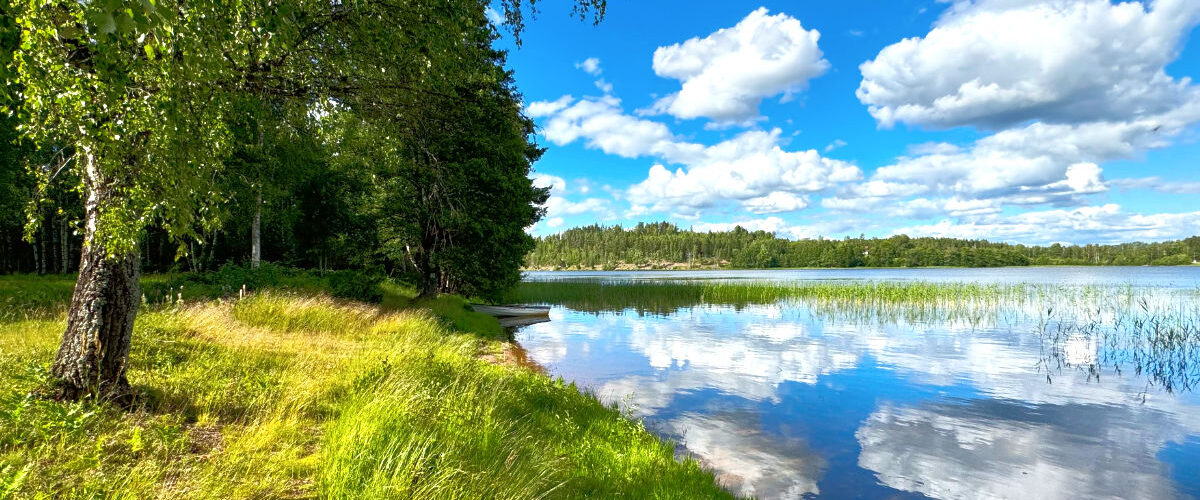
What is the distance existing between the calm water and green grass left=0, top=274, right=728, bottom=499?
2561mm

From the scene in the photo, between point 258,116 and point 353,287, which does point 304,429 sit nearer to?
point 258,116

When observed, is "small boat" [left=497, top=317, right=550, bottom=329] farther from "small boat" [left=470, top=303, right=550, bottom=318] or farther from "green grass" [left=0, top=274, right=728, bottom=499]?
"green grass" [left=0, top=274, right=728, bottom=499]

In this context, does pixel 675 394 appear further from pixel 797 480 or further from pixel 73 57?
pixel 73 57

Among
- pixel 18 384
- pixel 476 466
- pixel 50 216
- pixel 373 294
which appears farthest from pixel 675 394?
pixel 50 216

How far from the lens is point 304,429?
5523 millimetres

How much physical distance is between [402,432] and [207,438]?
1.90 metres

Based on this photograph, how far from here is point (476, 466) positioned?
502 cm

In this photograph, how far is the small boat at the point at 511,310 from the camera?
24894 mm

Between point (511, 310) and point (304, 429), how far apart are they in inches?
812

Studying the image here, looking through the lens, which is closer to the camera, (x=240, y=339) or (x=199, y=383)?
(x=199, y=383)

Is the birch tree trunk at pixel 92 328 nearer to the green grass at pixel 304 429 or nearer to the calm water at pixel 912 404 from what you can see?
the green grass at pixel 304 429

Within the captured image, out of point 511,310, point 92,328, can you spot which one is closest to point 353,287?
point 511,310

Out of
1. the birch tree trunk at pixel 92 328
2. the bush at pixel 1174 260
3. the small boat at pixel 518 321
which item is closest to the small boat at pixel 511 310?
the small boat at pixel 518 321

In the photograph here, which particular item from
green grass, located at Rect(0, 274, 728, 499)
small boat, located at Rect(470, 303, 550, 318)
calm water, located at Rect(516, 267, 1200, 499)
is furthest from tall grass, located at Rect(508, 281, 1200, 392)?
green grass, located at Rect(0, 274, 728, 499)
